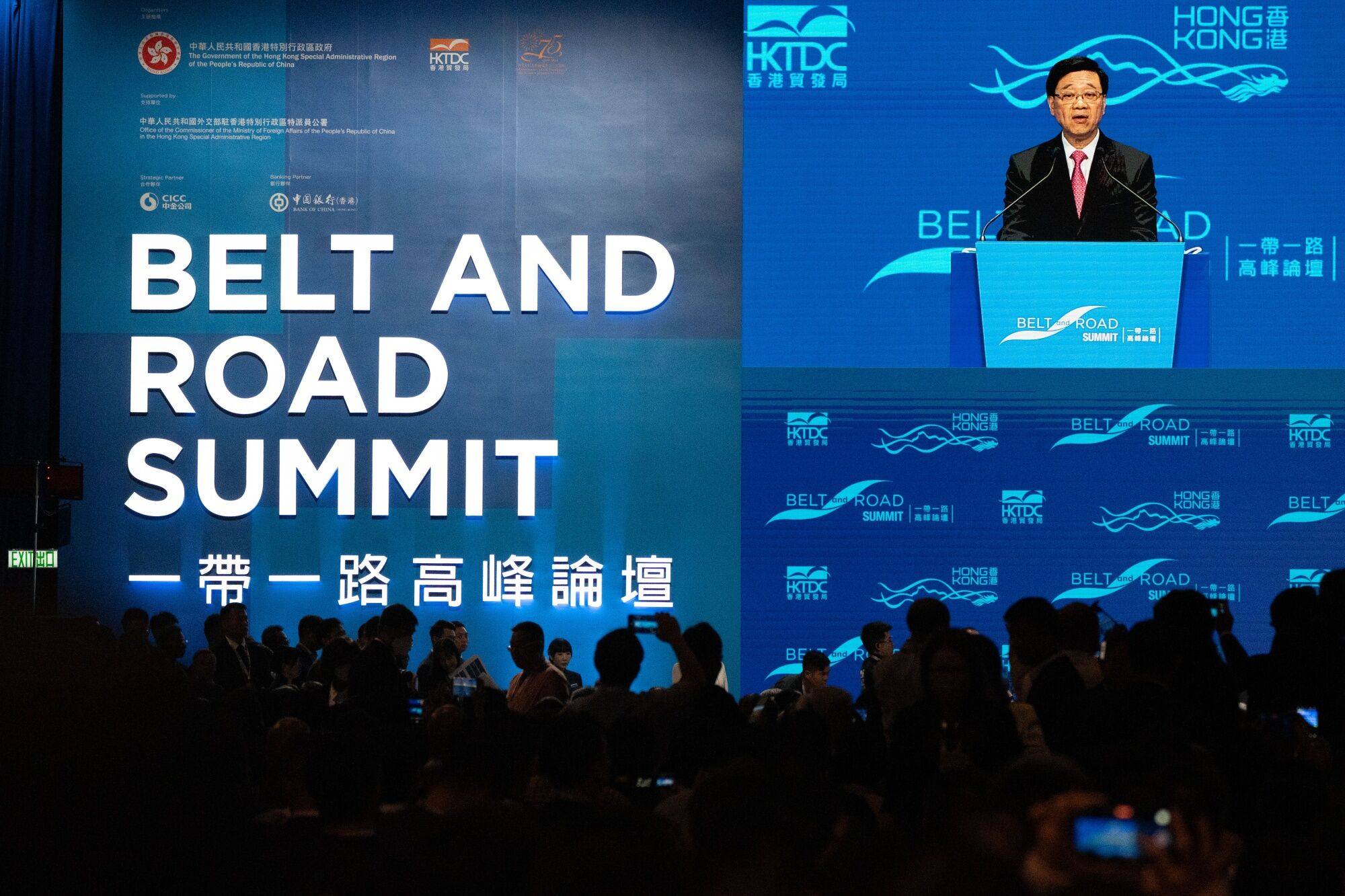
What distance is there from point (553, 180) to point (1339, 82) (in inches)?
Result: 199

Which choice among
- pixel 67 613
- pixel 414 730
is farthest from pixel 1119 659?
pixel 67 613

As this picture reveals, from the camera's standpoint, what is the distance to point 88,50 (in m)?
9.26

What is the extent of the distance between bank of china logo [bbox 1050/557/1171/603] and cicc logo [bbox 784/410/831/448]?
5.91 ft

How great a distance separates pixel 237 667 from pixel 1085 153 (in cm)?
595

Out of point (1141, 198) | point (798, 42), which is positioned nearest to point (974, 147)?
point (1141, 198)

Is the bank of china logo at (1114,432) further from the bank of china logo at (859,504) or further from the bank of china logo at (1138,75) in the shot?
the bank of china logo at (1138,75)

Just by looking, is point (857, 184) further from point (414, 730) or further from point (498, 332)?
point (414, 730)

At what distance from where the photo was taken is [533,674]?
18.8 feet

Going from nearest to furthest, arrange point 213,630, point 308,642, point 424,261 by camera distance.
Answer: point 213,630 → point 308,642 → point 424,261

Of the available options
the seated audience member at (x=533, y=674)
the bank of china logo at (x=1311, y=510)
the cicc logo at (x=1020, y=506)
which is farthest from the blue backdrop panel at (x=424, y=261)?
the bank of china logo at (x=1311, y=510)

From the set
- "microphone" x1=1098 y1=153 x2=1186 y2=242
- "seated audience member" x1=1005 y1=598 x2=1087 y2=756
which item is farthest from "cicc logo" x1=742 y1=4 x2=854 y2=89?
"seated audience member" x1=1005 y1=598 x2=1087 y2=756

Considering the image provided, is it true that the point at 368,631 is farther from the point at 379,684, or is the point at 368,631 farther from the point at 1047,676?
the point at 1047,676

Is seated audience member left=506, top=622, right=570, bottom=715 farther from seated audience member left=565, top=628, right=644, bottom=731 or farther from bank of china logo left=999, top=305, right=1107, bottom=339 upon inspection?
bank of china logo left=999, top=305, right=1107, bottom=339

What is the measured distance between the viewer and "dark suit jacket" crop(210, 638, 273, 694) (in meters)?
6.59
